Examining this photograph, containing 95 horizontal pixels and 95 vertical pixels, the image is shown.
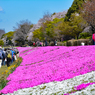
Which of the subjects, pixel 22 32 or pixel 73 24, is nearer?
pixel 73 24

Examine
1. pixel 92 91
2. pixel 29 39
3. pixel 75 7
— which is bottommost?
pixel 92 91

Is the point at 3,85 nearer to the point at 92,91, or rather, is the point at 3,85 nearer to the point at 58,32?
the point at 92,91

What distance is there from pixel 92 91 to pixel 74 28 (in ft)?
133

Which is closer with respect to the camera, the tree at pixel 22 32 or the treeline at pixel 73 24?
the treeline at pixel 73 24

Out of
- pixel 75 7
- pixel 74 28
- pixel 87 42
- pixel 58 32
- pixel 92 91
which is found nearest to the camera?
pixel 92 91

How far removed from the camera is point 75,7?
2190 inches

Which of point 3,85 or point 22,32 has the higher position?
point 22,32

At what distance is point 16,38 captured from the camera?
84.4m

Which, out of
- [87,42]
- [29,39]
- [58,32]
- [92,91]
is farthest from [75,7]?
[92,91]

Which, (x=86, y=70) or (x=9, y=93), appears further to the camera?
(x=86, y=70)

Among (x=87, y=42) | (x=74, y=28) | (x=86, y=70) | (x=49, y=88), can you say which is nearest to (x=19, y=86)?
(x=49, y=88)

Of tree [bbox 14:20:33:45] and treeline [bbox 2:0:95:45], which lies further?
tree [bbox 14:20:33:45]

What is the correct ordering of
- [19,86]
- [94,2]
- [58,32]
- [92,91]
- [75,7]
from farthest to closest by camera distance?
[75,7]
[58,32]
[94,2]
[19,86]
[92,91]

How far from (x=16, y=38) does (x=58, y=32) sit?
37878 mm
